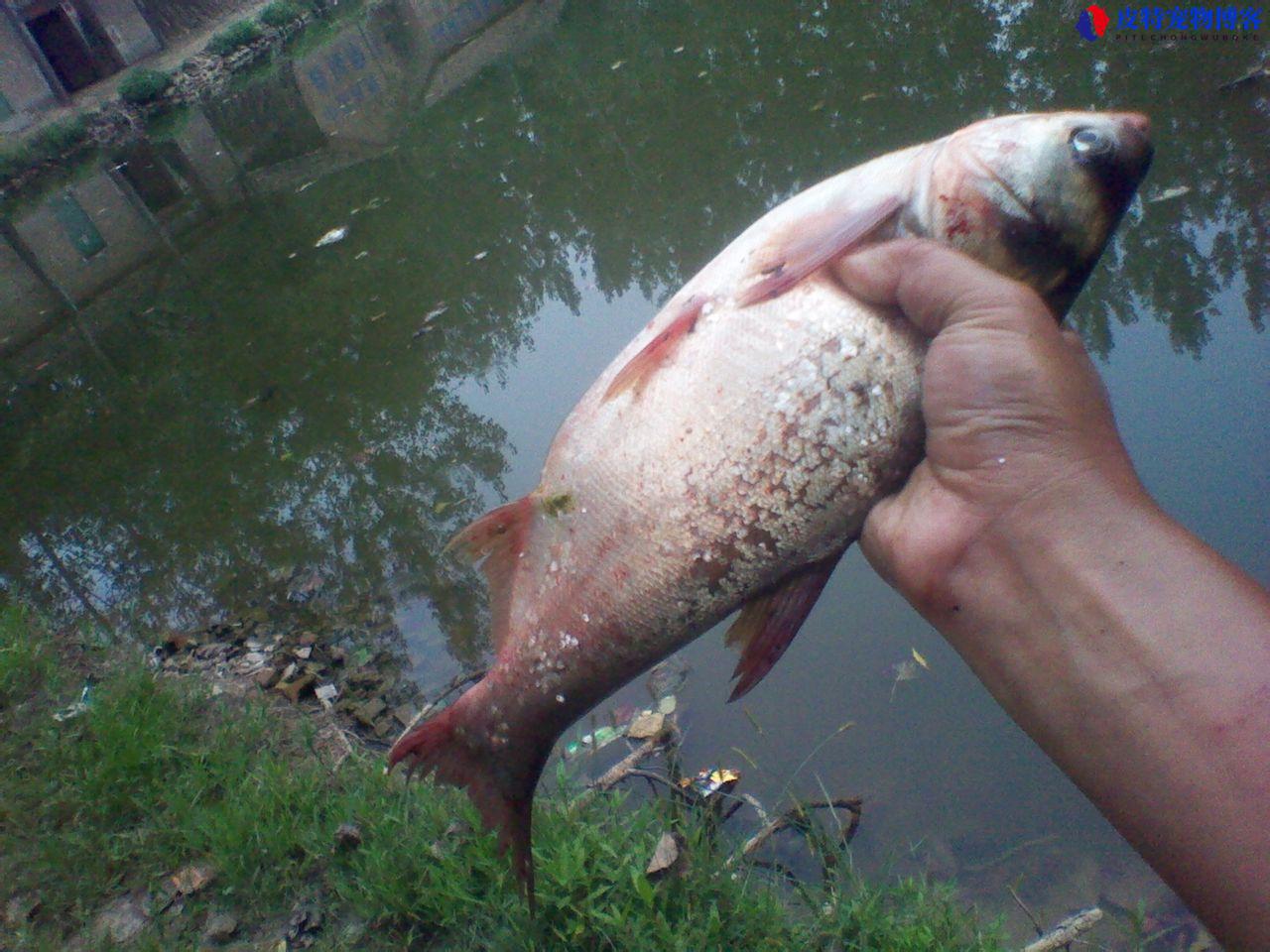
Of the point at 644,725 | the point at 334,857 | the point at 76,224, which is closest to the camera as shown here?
the point at 334,857

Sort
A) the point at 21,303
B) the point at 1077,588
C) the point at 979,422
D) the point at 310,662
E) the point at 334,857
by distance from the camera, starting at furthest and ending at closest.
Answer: the point at 21,303
the point at 310,662
the point at 334,857
the point at 979,422
the point at 1077,588

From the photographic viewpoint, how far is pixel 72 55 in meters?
29.1

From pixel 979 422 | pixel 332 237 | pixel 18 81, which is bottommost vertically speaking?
pixel 979 422

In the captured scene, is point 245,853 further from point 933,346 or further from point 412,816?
point 933,346

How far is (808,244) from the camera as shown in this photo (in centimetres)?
187

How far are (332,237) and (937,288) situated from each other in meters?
9.84

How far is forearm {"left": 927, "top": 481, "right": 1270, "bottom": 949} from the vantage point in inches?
47.4

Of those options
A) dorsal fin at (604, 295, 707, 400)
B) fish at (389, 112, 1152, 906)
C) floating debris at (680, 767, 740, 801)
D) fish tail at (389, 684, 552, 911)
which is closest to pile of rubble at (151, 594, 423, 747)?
floating debris at (680, 767, 740, 801)

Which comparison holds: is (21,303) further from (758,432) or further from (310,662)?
(758,432)

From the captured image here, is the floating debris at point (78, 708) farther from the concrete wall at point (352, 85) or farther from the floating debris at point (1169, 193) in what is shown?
the concrete wall at point (352, 85)

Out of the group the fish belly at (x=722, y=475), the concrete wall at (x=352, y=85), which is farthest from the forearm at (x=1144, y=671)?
the concrete wall at (x=352, y=85)

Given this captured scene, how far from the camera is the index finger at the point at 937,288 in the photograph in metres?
1.64

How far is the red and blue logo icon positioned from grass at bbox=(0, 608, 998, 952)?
8.55 metres

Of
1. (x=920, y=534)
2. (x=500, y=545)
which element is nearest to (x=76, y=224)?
(x=500, y=545)
